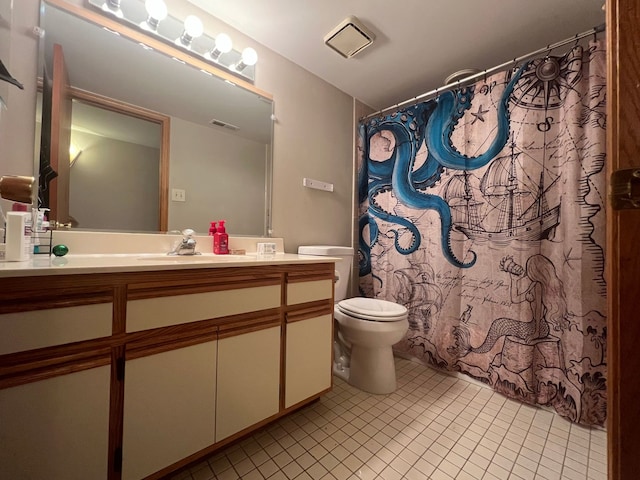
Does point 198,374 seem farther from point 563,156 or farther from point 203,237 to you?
point 563,156

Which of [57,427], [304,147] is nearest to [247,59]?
[304,147]

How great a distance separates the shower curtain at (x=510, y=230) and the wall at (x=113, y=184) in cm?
161

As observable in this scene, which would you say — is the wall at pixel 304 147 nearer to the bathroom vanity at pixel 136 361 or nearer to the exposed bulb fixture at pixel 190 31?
the exposed bulb fixture at pixel 190 31

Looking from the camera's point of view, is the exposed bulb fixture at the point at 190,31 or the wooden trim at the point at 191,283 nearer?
the wooden trim at the point at 191,283

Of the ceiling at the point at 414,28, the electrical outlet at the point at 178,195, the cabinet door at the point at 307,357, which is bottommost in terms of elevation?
the cabinet door at the point at 307,357

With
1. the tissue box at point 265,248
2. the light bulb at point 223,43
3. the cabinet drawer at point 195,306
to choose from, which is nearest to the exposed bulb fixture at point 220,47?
the light bulb at point 223,43

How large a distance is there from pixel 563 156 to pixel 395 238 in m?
1.05

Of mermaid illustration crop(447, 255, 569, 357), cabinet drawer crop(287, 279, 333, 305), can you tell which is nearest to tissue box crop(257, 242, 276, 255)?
cabinet drawer crop(287, 279, 333, 305)

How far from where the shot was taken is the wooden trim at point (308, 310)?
1170mm

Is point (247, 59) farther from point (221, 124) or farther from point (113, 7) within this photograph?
point (113, 7)

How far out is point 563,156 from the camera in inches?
52.1

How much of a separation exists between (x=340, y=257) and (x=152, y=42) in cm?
159

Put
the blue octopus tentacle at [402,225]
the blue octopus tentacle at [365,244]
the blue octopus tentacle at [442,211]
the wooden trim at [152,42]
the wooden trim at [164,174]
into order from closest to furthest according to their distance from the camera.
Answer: the wooden trim at [152,42] → the wooden trim at [164,174] → the blue octopus tentacle at [442,211] → the blue octopus tentacle at [402,225] → the blue octopus tentacle at [365,244]

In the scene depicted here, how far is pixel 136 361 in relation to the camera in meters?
0.77
